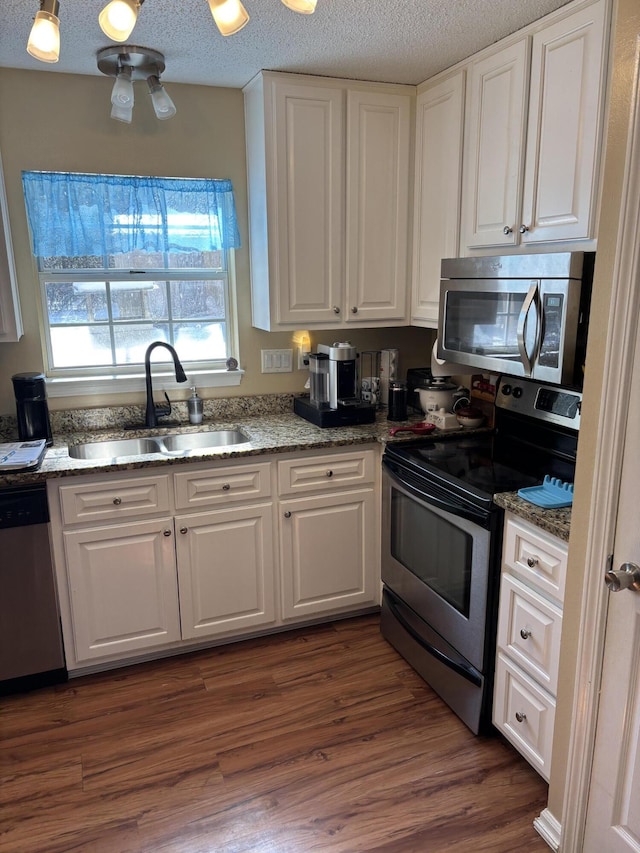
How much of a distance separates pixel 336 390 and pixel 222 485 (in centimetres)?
68

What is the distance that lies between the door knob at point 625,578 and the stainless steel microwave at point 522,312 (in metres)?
0.70

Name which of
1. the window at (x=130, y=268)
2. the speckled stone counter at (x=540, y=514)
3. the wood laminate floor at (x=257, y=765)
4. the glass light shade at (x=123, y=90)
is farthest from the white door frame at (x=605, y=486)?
the window at (x=130, y=268)

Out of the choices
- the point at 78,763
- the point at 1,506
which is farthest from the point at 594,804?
the point at 1,506

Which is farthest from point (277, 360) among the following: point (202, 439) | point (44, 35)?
point (44, 35)

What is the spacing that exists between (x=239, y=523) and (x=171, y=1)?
71.5 inches

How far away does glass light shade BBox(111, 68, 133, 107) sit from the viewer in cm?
233

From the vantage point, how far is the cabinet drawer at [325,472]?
260cm

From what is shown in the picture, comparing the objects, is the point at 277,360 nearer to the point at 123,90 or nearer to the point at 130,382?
the point at 130,382

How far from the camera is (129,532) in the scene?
241 centimetres

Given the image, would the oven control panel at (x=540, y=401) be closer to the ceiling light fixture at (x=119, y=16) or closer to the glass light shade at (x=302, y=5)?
the glass light shade at (x=302, y=5)

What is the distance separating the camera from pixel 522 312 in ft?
6.57

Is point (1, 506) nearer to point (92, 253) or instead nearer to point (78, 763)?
point (78, 763)

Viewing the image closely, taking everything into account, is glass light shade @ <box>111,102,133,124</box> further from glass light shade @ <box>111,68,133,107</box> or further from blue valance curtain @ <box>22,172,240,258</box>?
blue valance curtain @ <box>22,172,240,258</box>

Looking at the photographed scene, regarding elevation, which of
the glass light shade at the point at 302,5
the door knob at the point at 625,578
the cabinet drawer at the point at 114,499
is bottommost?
the cabinet drawer at the point at 114,499
